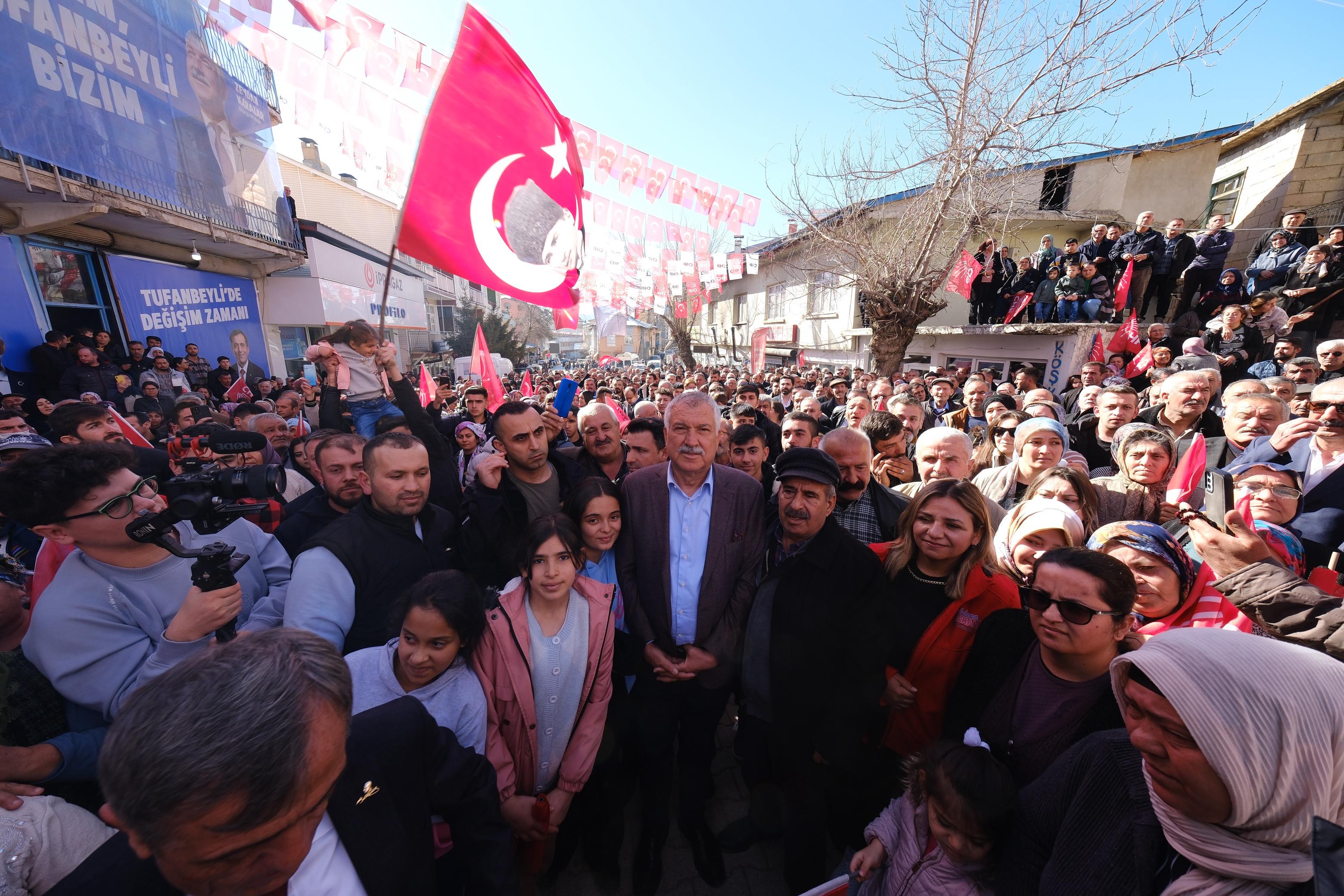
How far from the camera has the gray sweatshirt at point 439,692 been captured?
1.84 meters

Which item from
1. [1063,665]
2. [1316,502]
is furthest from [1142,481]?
[1063,665]

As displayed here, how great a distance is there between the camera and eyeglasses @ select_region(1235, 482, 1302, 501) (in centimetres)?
236

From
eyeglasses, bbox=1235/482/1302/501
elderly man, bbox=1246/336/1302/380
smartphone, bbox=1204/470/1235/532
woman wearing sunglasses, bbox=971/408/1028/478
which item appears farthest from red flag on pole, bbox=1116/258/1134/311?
smartphone, bbox=1204/470/1235/532

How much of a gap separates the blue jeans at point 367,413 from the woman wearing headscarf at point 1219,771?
19.5ft

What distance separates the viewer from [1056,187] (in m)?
14.1

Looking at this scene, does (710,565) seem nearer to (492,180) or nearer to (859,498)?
(859,498)

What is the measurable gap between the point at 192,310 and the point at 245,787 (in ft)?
49.2

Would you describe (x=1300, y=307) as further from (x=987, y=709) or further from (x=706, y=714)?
(x=706, y=714)

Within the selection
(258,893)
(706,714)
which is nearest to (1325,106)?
(706,714)

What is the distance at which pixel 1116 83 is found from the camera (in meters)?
7.19

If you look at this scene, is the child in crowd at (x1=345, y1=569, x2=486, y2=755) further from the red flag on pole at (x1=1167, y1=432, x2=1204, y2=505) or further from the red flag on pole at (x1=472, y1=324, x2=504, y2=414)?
the red flag on pole at (x1=472, y1=324, x2=504, y2=414)

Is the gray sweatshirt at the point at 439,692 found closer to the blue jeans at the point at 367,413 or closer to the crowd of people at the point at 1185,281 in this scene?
the blue jeans at the point at 367,413

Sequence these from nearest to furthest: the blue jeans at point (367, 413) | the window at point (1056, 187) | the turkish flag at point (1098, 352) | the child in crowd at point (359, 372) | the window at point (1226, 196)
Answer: the child in crowd at point (359, 372) < the blue jeans at point (367, 413) < the turkish flag at point (1098, 352) < the window at point (1226, 196) < the window at point (1056, 187)

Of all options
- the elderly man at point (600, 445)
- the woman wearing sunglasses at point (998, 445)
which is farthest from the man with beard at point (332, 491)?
the woman wearing sunglasses at point (998, 445)
